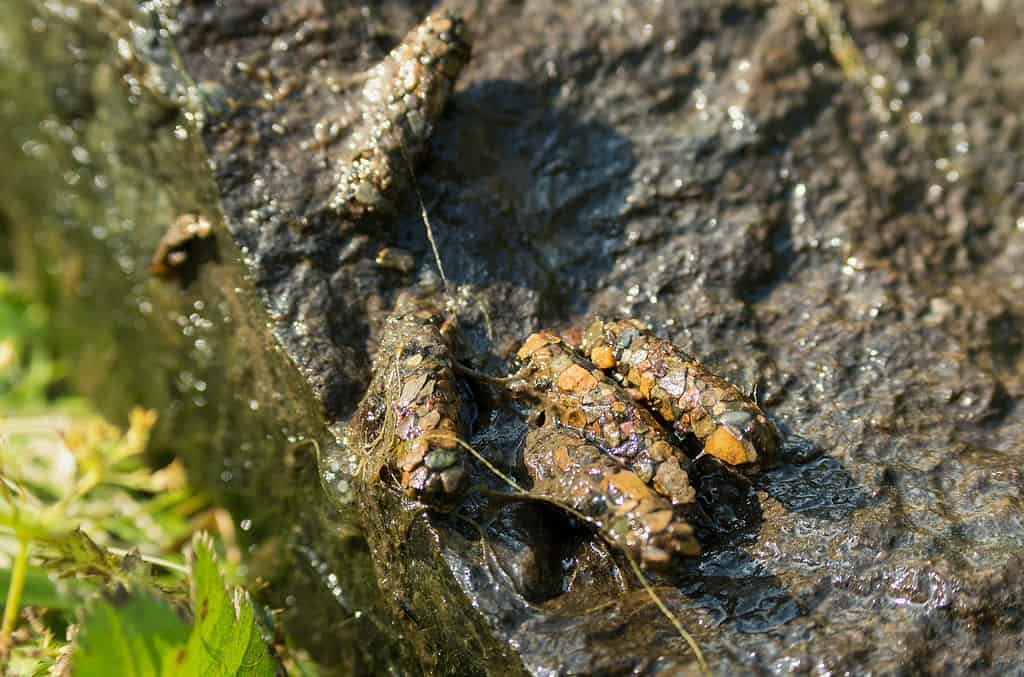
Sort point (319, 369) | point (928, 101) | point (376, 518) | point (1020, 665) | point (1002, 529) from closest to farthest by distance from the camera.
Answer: point (1020, 665)
point (1002, 529)
point (376, 518)
point (319, 369)
point (928, 101)

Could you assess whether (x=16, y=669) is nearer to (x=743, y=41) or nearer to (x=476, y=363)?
(x=476, y=363)

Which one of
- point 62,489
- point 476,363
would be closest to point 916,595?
point 476,363

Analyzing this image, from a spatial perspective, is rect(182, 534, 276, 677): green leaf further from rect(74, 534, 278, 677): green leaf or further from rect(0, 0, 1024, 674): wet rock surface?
rect(0, 0, 1024, 674): wet rock surface

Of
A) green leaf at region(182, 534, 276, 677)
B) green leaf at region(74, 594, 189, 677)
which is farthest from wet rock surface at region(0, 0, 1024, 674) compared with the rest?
green leaf at region(74, 594, 189, 677)

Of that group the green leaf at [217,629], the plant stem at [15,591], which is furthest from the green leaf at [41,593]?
the green leaf at [217,629]

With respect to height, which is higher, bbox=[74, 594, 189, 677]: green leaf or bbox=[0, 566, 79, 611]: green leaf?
bbox=[0, 566, 79, 611]: green leaf

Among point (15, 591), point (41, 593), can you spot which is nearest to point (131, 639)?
point (15, 591)
